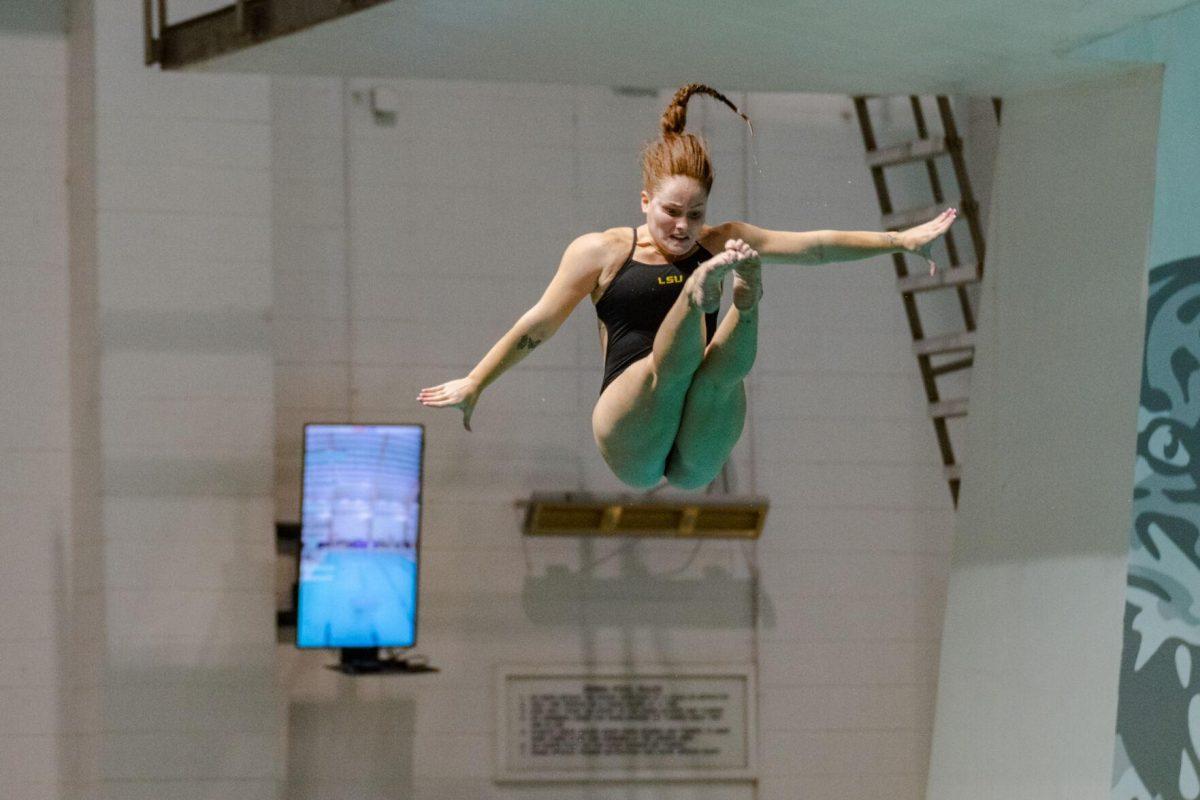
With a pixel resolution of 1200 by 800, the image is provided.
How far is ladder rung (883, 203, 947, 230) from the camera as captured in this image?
6918 millimetres

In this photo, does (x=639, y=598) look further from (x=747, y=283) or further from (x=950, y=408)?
(x=747, y=283)

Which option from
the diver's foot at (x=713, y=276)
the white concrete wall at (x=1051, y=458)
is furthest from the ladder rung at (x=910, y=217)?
the diver's foot at (x=713, y=276)

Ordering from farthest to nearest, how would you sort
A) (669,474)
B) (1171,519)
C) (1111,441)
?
(1111,441)
(1171,519)
(669,474)

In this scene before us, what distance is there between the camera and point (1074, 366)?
22.3ft

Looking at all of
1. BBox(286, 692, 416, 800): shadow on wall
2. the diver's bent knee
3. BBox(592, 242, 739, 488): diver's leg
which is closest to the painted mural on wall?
the diver's bent knee

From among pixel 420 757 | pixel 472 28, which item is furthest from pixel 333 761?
pixel 472 28

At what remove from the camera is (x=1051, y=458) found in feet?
22.4

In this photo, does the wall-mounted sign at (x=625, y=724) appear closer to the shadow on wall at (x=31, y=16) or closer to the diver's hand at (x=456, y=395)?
the shadow on wall at (x=31, y=16)

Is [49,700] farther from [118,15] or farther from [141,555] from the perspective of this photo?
[118,15]

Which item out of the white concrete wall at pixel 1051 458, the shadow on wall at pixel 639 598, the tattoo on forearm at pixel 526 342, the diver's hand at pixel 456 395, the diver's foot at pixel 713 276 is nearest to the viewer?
the diver's foot at pixel 713 276

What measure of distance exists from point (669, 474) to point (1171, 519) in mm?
2069

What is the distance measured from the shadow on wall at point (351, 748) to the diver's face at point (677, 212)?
444 centimetres

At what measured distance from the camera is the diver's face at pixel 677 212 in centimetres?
470

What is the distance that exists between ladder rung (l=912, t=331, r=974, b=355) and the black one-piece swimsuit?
2811 millimetres
